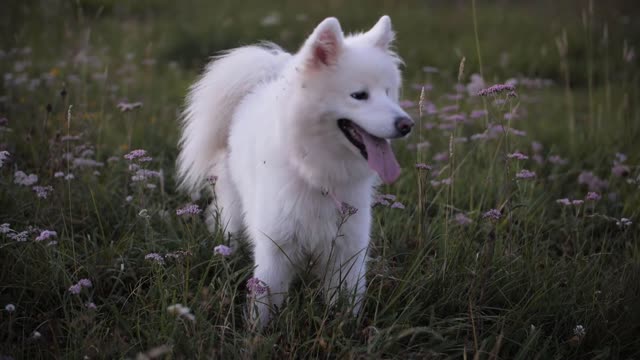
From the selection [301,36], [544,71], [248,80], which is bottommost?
[544,71]

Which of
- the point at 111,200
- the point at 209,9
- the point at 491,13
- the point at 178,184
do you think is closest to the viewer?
the point at 111,200

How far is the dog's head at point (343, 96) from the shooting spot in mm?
2434

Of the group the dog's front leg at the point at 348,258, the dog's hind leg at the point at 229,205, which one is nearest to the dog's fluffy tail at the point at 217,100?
the dog's hind leg at the point at 229,205

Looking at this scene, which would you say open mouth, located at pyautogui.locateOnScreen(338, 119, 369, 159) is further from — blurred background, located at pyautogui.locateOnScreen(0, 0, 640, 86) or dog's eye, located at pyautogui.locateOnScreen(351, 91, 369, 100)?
blurred background, located at pyautogui.locateOnScreen(0, 0, 640, 86)

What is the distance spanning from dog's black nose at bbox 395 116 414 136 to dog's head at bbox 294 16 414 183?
5cm

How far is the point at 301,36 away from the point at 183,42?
1.54 m

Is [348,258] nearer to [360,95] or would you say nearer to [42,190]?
[360,95]

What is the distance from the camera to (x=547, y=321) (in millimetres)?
2611

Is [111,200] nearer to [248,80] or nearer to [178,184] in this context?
[178,184]

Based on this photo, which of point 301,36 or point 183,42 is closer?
point 183,42

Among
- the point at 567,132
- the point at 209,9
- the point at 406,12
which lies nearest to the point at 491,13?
the point at 406,12

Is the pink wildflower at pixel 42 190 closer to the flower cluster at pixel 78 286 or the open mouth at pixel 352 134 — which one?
the flower cluster at pixel 78 286

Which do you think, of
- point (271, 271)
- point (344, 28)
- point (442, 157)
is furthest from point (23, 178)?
point (344, 28)

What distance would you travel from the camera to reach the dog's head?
243cm
